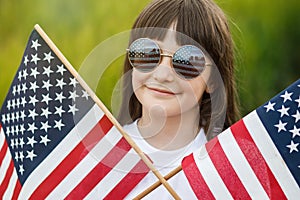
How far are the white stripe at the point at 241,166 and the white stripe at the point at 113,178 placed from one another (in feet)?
0.93

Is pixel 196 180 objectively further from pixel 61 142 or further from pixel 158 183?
pixel 61 142

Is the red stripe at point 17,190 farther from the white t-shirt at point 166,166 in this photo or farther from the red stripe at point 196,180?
the red stripe at point 196,180

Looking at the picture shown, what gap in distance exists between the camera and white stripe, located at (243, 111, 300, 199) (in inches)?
82.9

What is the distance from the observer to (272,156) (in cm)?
213

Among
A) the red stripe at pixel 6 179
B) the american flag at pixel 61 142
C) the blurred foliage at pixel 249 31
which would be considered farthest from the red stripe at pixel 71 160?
the blurred foliage at pixel 249 31

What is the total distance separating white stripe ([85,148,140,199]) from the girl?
5cm

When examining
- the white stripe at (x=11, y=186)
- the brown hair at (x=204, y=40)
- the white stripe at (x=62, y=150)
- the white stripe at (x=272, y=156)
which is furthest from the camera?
Answer: the white stripe at (x=11, y=186)

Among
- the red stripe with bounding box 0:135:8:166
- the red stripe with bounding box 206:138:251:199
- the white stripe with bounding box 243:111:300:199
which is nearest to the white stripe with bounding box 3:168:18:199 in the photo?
the red stripe with bounding box 0:135:8:166

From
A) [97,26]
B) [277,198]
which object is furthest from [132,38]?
[97,26]

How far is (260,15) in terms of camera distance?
15.6ft

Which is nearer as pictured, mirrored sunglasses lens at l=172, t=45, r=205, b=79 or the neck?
mirrored sunglasses lens at l=172, t=45, r=205, b=79

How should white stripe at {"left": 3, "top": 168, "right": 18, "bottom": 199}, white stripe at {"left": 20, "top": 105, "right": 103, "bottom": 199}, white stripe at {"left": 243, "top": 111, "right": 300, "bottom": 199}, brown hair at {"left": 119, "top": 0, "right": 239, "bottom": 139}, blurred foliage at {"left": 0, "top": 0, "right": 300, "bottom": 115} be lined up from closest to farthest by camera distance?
1. white stripe at {"left": 243, "top": 111, "right": 300, "bottom": 199}
2. brown hair at {"left": 119, "top": 0, "right": 239, "bottom": 139}
3. white stripe at {"left": 20, "top": 105, "right": 103, "bottom": 199}
4. white stripe at {"left": 3, "top": 168, "right": 18, "bottom": 199}
5. blurred foliage at {"left": 0, "top": 0, "right": 300, "bottom": 115}

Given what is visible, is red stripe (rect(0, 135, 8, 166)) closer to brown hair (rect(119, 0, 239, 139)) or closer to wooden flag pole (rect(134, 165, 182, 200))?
brown hair (rect(119, 0, 239, 139))

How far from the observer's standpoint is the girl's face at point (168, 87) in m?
2.19
